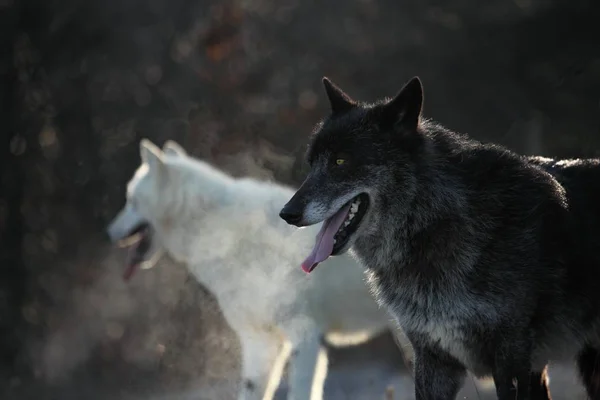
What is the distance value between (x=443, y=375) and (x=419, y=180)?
2.73 feet

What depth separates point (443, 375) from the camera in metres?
3.57

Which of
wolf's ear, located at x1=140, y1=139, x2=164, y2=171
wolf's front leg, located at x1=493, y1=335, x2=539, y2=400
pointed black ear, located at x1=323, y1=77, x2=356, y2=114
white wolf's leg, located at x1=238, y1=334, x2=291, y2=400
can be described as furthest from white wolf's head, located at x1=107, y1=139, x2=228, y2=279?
wolf's front leg, located at x1=493, y1=335, x2=539, y2=400

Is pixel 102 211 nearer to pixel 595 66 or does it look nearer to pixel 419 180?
pixel 595 66

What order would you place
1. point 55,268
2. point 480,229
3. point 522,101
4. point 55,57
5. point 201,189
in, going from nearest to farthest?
point 480,229 → point 201,189 → point 522,101 → point 55,268 → point 55,57

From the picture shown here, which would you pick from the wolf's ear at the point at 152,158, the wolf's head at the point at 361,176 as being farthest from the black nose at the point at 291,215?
the wolf's ear at the point at 152,158

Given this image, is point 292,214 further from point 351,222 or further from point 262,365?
point 262,365

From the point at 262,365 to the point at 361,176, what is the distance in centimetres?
240

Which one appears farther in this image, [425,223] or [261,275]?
[261,275]

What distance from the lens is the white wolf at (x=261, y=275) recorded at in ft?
17.8

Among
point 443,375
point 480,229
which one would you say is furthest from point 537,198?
point 443,375

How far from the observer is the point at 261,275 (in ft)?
18.4

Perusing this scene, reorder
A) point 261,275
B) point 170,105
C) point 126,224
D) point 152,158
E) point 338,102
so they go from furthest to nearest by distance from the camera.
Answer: point 170,105 < point 126,224 < point 152,158 < point 261,275 < point 338,102

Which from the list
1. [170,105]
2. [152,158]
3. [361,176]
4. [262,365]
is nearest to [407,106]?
[361,176]

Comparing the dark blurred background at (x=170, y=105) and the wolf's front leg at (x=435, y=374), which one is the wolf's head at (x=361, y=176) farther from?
the dark blurred background at (x=170, y=105)
